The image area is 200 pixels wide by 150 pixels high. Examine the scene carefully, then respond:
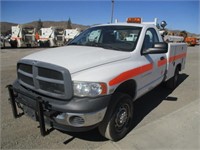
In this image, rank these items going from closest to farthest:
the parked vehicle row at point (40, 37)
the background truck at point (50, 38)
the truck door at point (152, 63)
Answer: the truck door at point (152, 63), the parked vehicle row at point (40, 37), the background truck at point (50, 38)

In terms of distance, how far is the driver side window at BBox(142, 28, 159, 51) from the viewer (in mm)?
4043

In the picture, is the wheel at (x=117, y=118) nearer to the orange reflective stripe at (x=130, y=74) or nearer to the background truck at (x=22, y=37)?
the orange reflective stripe at (x=130, y=74)

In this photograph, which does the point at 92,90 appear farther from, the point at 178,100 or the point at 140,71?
the point at 178,100

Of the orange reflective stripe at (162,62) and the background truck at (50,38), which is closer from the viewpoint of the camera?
the orange reflective stripe at (162,62)

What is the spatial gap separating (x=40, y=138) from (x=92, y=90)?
1.39m

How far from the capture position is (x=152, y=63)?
4.08m

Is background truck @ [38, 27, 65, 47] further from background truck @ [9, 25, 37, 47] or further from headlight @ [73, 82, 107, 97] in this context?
headlight @ [73, 82, 107, 97]

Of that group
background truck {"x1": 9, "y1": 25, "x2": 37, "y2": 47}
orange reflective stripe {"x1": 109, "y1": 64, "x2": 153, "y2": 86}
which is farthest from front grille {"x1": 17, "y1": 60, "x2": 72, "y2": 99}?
background truck {"x1": 9, "y1": 25, "x2": 37, "y2": 47}

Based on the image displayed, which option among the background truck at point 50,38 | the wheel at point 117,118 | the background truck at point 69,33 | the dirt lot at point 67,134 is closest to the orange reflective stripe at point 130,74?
the wheel at point 117,118

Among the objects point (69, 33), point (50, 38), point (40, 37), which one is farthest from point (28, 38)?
point (69, 33)

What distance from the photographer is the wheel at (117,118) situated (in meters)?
2.96

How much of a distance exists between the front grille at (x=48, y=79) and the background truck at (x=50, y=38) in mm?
21470

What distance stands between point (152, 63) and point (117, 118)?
1.52 meters

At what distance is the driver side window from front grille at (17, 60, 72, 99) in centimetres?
193
